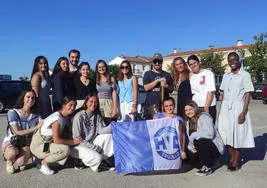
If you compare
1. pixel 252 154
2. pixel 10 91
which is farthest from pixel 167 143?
pixel 10 91

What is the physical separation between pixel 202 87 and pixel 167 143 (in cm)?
118

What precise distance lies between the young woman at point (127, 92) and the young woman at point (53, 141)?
988 millimetres

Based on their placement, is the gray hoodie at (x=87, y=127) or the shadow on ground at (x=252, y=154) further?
the shadow on ground at (x=252, y=154)

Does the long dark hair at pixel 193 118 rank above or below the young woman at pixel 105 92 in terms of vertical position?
below

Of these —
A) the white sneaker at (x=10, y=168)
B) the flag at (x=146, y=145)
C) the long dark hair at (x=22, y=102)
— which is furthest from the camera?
the long dark hair at (x=22, y=102)

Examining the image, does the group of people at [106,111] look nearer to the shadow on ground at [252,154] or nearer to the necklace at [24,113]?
the necklace at [24,113]

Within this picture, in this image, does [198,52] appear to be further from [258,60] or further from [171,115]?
[171,115]

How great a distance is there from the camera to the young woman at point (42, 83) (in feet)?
19.4

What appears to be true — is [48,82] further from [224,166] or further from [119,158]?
[224,166]

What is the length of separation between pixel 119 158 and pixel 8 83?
12.1m

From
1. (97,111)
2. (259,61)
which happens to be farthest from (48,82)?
(259,61)

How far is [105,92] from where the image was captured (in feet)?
19.6

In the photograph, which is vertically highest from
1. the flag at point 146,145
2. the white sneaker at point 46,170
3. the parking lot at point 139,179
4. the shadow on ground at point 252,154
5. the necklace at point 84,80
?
the necklace at point 84,80

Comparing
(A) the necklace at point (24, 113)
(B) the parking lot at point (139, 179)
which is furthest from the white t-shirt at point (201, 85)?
(A) the necklace at point (24, 113)
